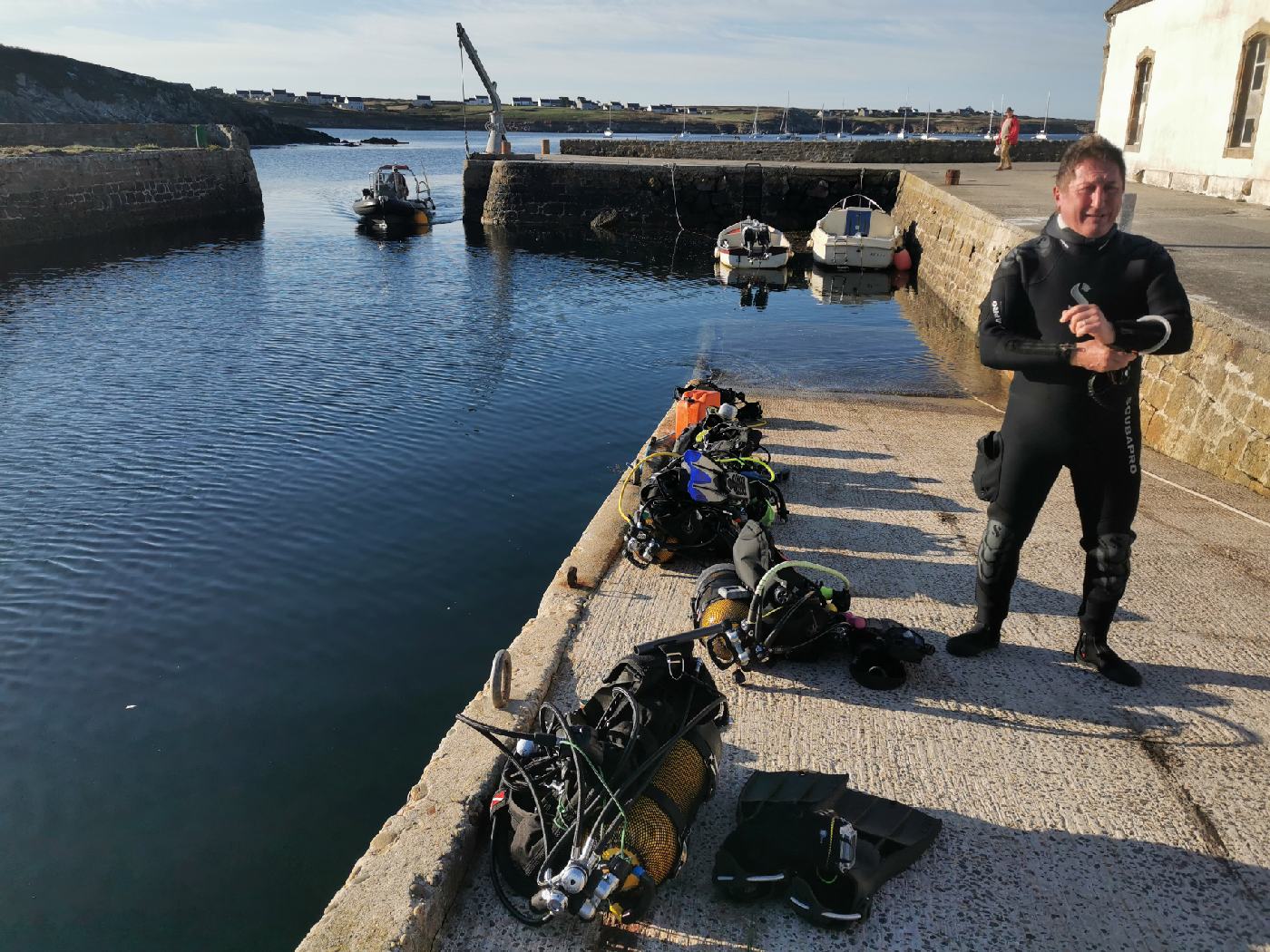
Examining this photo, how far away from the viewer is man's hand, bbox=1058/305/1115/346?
3.33m

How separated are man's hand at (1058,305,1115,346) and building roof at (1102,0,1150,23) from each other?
24.2 meters

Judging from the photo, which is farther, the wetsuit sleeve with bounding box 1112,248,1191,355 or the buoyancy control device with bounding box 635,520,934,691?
the buoyancy control device with bounding box 635,520,934,691

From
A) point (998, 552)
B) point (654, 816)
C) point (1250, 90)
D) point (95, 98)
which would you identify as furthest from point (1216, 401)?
point (95, 98)

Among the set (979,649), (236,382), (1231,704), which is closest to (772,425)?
(979,649)

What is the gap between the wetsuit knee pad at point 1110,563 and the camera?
12.5 feet

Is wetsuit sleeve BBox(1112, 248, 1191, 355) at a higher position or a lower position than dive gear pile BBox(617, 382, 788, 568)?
higher

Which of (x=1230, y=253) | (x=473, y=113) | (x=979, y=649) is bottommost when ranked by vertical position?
(x=979, y=649)

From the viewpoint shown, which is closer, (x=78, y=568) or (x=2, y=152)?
(x=78, y=568)

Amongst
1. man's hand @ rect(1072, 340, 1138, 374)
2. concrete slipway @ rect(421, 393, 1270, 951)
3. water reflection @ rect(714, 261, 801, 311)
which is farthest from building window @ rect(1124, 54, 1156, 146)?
man's hand @ rect(1072, 340, 1138, 374)

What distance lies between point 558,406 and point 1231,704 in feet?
30.9

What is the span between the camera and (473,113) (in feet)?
578

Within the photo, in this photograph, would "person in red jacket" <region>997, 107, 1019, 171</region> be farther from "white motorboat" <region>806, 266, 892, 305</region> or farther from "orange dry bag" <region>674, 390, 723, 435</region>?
"orange dry bag" <region>674, 390, 723, 435</region>

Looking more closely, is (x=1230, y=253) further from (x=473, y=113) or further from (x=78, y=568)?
(x=473, y=113)

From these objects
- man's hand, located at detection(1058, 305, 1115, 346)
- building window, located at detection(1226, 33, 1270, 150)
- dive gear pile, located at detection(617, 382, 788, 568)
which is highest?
building window, located at detection(1226, 33, 1270, 150)
